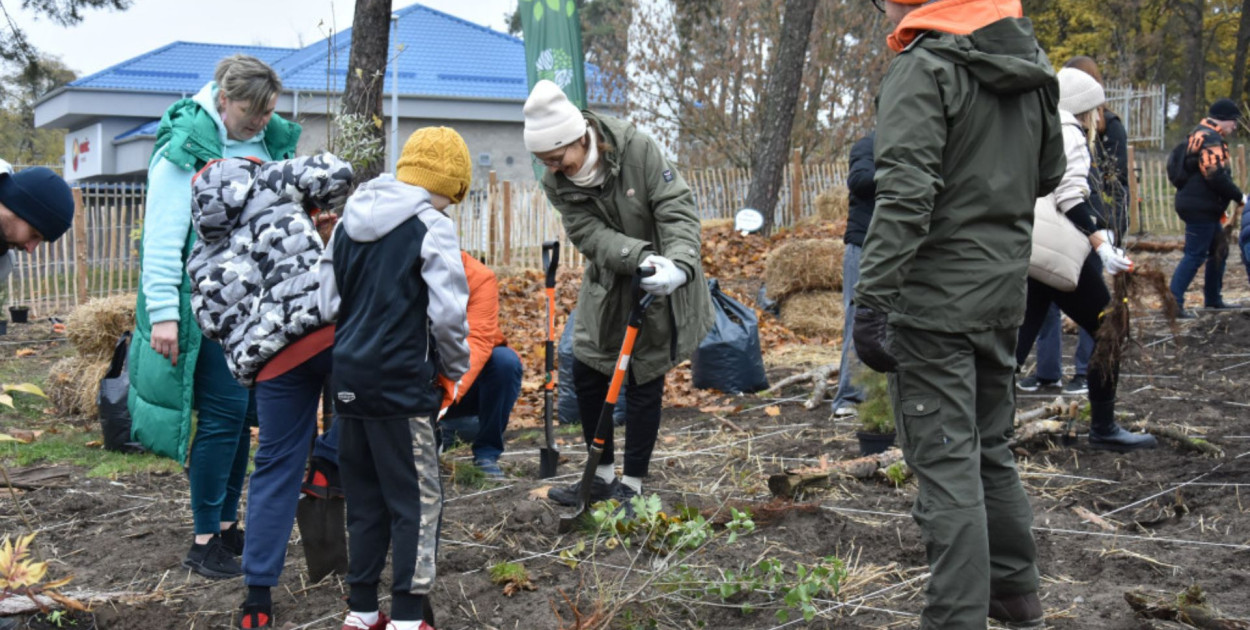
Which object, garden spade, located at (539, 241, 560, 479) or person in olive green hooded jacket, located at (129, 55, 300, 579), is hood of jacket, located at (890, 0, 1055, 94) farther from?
garden spade, located at (539, 241, 560, 479)

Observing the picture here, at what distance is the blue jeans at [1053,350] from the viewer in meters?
6.83

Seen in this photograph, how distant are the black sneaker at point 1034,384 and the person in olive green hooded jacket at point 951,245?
13.8 feet

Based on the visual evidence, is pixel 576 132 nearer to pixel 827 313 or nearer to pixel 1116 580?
pixel 1116 580

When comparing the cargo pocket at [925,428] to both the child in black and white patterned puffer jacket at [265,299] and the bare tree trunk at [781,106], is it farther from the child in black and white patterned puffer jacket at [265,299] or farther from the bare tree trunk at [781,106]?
the bare tree trunk at [781,106]

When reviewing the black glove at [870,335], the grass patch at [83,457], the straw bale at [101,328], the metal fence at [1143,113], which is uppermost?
the metal fence at [1143,113]

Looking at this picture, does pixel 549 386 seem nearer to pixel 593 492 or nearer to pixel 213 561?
pixel 593 492

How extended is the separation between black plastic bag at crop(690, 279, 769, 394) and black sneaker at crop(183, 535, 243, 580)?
14.1ft

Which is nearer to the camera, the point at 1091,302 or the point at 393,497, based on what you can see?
the point at 393,497

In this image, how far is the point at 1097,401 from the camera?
520 cm

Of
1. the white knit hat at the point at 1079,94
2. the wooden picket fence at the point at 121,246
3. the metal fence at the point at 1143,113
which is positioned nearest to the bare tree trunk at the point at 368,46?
the white knit hat at the point at 1079,94

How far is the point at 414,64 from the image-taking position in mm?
32938

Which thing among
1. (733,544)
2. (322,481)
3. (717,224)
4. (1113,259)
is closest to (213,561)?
(322,481)

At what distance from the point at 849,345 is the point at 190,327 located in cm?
385

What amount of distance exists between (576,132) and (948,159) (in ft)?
5.38
